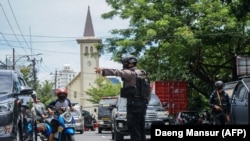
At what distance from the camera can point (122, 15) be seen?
3319 centimetres

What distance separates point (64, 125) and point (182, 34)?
1782 cm

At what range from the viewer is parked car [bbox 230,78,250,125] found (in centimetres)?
1262

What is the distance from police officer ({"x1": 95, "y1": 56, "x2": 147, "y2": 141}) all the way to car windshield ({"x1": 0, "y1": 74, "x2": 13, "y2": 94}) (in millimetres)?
2872

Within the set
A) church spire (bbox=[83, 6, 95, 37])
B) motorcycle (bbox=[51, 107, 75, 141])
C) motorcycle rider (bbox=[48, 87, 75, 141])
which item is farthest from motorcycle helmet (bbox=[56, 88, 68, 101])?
church spire (bbox=[83, 6, 95, 37])

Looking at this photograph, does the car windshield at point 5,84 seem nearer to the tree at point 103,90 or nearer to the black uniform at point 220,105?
the black uniform at point 220,105

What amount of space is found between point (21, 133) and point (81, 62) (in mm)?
114369

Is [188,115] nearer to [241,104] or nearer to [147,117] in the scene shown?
[147,117]

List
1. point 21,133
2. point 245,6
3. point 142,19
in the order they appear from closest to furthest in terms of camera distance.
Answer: point 21,133 → point 245,6 → point 142,19

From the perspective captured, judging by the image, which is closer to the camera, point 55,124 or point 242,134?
point 242,134

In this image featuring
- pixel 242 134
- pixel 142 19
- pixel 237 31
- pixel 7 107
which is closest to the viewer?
pixel 242 134

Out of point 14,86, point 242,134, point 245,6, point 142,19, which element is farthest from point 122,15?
point 242,134

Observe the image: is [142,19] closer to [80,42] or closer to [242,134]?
[242,134]

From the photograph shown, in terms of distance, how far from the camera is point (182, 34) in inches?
1108

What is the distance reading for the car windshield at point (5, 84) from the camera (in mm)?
11027
